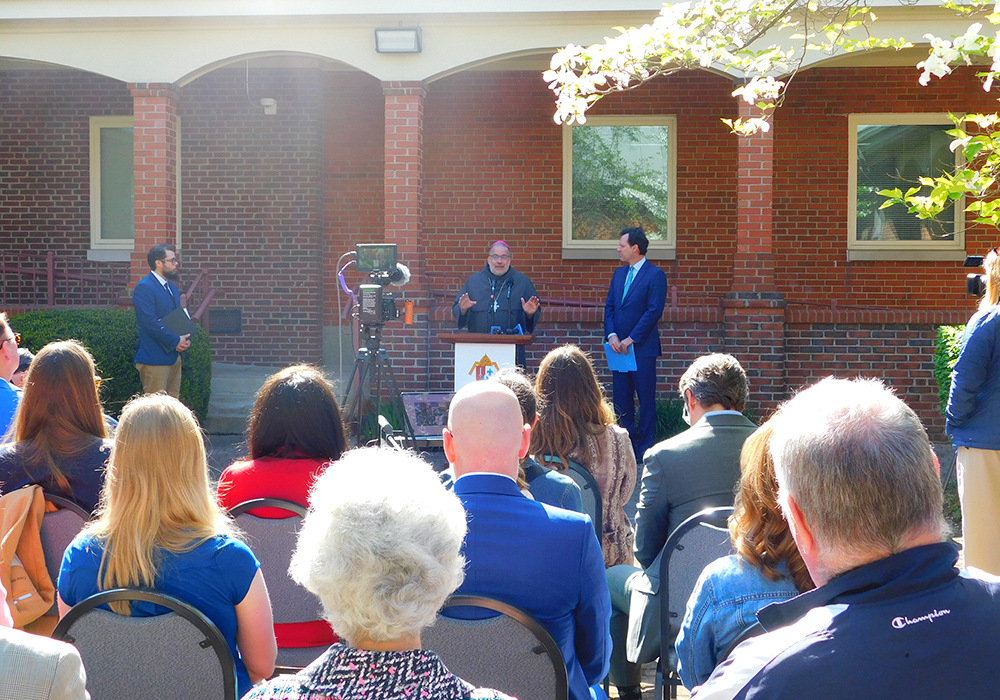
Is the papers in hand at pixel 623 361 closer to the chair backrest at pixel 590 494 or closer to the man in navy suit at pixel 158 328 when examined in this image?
the man in navy suit at pixel 158 328

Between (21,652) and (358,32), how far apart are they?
8125mm

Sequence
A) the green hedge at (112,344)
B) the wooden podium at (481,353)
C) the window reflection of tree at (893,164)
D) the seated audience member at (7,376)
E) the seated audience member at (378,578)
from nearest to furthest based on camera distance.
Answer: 1. the seated audience member at (378,578)
2. the seated audience member at (7,376)
3. the wooden podium at (481,353)
4. the green hedge at (112,344)
5. the window reflection of tree at (893,164)

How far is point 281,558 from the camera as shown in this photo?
276 cm

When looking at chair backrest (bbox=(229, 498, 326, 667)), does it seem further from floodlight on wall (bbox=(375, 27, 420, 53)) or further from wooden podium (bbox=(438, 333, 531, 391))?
floodlight on wall (bbox=(375, 27, 420, 53))

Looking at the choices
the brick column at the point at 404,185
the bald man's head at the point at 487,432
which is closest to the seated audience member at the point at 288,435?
the bald man's head at the point at 487,432

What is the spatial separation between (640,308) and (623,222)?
3.04 metres

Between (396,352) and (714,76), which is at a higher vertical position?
(714,76)

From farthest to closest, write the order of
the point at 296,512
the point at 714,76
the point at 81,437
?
1. the point at 714,76
2. the point at 81,437
3. the point at 296,512

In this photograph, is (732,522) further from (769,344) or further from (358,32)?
(358,32)

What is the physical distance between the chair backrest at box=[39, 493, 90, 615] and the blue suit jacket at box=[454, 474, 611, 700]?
1.25 m

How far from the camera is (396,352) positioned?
871cm

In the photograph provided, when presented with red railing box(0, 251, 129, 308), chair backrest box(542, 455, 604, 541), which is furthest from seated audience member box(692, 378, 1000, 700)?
red railing box(0, 251, 129, 308)

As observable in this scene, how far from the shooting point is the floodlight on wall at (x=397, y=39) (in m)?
8.43

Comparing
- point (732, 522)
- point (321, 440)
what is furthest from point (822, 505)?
point (321, 440)
